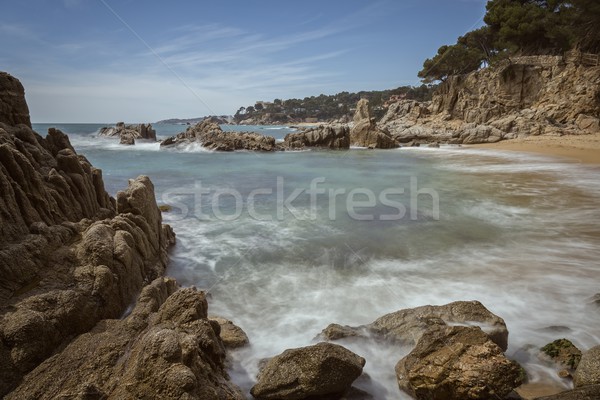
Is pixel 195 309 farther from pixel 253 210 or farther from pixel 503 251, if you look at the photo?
pixel 253 210

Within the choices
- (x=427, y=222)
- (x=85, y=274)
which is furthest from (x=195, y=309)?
(x=427, y=222)

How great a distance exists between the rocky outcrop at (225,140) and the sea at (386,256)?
1943 cm

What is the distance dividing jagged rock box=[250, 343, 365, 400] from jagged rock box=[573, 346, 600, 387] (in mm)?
2111

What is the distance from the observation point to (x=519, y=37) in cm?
4241

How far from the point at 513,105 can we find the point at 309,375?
43.8 m

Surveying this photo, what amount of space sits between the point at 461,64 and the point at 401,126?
13.5 meters

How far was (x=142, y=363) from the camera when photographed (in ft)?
9.54

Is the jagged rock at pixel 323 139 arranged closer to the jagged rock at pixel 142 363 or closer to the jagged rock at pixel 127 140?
the jagged rock at pixel 127 140

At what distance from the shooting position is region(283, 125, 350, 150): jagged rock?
3875cm

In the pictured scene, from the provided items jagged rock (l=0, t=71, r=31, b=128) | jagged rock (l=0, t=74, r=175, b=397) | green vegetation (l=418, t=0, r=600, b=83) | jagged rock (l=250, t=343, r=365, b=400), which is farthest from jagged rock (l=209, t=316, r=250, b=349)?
green vegetation (l=418, t=0, r=600, b=83)

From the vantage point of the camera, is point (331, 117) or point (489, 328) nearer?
point (489, 328)

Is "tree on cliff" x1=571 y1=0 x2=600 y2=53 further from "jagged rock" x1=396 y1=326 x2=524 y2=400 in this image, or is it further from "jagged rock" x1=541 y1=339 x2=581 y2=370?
"jagged rock" x1=396 y1=326 x2=524 y2=400

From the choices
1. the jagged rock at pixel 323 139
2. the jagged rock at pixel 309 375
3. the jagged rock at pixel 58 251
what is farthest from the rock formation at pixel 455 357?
the jagged rock at pixel 323 139

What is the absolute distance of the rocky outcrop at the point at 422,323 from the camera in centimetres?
445
